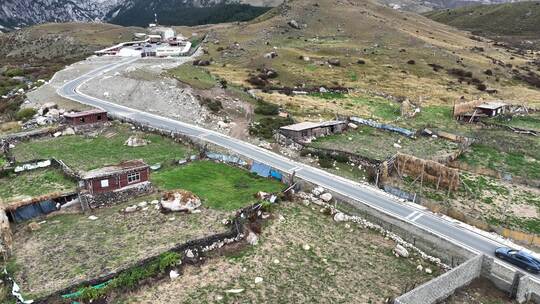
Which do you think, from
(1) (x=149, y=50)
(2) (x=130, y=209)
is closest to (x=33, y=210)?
(2) (x=130, y=209)

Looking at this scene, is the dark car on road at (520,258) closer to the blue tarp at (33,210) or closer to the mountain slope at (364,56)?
the blue tarp at (33,210)

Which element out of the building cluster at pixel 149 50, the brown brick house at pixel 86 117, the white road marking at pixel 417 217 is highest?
the building cluster at pixel 149 50

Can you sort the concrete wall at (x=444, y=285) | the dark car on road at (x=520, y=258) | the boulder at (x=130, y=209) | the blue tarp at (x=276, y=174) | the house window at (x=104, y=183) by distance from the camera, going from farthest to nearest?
the blue tarp at (x=276, y=174) < the house window at (x=104, y=183) < the boulder at (x=130, y=209) < the dark car on road at (x=520, y=258) < the concrete wall at (x=444, y=285)

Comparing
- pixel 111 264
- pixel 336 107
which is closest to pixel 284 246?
pixel 111 264

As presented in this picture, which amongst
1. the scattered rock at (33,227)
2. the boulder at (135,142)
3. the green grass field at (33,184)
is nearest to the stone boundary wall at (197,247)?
the scattered rock at (33,227)

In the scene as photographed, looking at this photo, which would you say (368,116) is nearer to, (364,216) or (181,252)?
(364,216)

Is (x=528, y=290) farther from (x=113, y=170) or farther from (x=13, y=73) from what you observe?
(x=13, y=73)

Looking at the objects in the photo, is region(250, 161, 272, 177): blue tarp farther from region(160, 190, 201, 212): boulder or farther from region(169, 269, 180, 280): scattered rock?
region(169, 269, 180, 280): scattered rock
